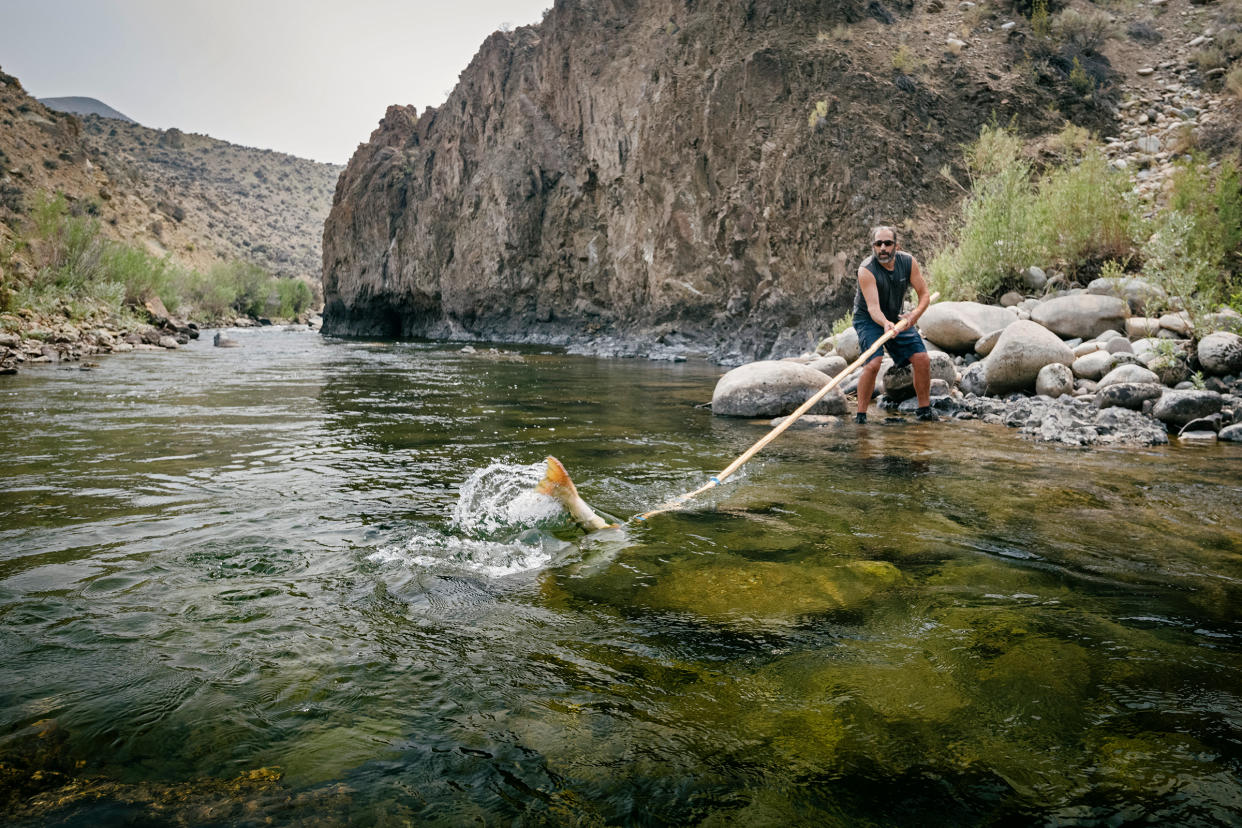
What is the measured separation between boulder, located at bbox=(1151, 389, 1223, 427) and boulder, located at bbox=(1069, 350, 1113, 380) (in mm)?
1196

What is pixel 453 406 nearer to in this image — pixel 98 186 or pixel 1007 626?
pixel 1007 626

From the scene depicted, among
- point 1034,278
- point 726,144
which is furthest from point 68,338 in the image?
point 1034,278

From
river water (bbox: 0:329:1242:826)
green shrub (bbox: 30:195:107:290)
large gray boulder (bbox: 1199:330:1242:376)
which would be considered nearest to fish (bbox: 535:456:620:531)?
river water (bbox: 0:329:1242:826)

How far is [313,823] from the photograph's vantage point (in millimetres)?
1486

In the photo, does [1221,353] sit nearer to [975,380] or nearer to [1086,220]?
[975,380]

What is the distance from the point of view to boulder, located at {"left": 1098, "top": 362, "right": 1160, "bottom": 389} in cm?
733

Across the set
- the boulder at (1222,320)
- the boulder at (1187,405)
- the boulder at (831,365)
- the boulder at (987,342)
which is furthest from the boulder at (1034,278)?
the boulder at (1187,405)

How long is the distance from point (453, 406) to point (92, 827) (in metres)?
8.27

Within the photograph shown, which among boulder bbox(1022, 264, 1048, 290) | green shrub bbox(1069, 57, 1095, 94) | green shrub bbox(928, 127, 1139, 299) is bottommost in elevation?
boulder bbox(1022, 264, 1048, 290)

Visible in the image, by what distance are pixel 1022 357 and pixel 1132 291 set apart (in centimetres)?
225

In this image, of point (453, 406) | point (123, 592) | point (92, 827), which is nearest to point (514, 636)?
point (92, 827)

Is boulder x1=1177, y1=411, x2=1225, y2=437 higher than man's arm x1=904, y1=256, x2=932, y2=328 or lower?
lower

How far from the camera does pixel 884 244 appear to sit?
6969 millimetres

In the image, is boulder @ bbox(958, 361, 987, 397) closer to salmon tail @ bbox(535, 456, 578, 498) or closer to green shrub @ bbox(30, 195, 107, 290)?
salmon tail @ bbox(535, 456, 578, 498)
